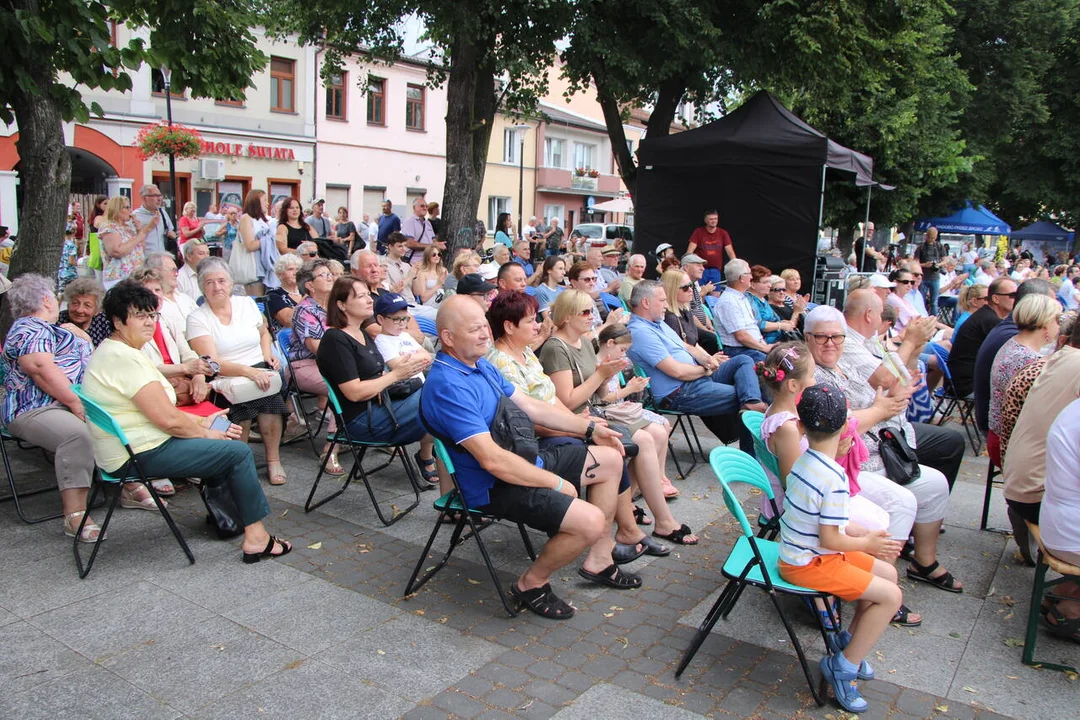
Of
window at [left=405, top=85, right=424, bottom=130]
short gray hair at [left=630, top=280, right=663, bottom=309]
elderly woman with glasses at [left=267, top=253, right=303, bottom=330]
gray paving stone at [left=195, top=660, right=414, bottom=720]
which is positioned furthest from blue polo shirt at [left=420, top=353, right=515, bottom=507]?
window at [left=405, top=85, right=424, bottom=130]

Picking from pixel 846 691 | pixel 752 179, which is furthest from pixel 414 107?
pixel 846 691

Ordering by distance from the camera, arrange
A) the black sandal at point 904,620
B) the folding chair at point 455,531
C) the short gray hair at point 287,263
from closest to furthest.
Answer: the folding chair at point 455,531 → the black sandal at point 904,620 → the short gray hair at point 287,263

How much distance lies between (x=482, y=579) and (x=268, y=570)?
108 centimetres

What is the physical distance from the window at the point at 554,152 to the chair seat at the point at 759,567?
4155 centimetres

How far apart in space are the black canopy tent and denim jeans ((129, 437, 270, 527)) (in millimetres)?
9749

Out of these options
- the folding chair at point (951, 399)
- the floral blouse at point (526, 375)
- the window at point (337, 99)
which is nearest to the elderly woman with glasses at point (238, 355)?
the floral blouse at point (526, 375)

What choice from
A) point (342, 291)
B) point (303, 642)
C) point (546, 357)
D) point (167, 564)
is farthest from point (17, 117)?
point (303, 642)

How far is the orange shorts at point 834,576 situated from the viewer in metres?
3.13

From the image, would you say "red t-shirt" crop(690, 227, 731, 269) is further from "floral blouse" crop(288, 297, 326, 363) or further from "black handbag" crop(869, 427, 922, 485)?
"black handbag" crop(869, 427, 922, 485)

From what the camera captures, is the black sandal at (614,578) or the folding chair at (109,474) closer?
the folding chair at (109,474)

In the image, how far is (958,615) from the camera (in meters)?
4.01

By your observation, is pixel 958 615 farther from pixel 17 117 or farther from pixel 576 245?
pixel 576 245

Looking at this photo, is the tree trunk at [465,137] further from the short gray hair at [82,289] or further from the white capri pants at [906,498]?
the white capri pants at [906,498]

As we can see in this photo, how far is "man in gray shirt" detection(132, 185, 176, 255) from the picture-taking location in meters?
9.11
